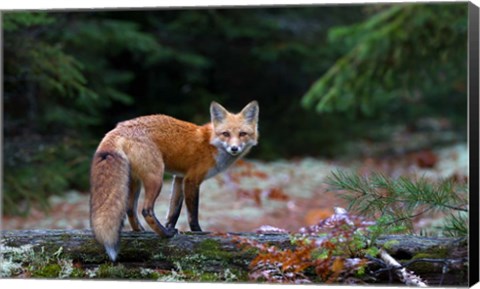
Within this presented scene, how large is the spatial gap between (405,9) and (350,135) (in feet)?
27.1

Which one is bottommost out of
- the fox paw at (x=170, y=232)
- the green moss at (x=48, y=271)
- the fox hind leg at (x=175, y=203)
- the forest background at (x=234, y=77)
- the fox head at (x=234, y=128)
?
the green moss at (x=48, y=271)

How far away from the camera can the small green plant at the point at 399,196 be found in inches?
216

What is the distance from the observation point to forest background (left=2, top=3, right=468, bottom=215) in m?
9.34

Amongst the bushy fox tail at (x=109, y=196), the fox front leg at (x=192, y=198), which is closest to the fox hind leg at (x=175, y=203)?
the fox front leg at (x=192, y=198)

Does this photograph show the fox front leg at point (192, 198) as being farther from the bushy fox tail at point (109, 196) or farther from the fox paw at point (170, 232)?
the bushy fox tail at point (109, 196)

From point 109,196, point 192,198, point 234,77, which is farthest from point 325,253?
point 234,77

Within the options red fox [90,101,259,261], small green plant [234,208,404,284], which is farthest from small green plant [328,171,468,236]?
red fox [90,101,259,261]

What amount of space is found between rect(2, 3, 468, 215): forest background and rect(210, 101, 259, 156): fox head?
231 centimetres

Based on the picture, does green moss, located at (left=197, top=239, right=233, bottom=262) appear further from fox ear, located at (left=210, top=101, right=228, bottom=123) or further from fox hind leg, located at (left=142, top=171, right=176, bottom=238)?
fox ear, located at (left=210, top=101, right=228, bottom=123)

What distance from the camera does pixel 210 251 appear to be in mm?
5625

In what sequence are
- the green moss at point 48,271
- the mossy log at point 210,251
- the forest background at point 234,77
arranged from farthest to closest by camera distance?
the forest background at point 234,77 < the green moss at point 48,271 < the mossy log at point 210,251

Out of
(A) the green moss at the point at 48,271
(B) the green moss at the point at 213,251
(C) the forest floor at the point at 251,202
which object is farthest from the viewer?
(C) the forest floor at the point at 251,202

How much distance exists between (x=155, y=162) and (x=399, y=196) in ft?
5.42

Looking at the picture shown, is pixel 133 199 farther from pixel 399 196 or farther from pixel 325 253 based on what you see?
pixel 399 196
